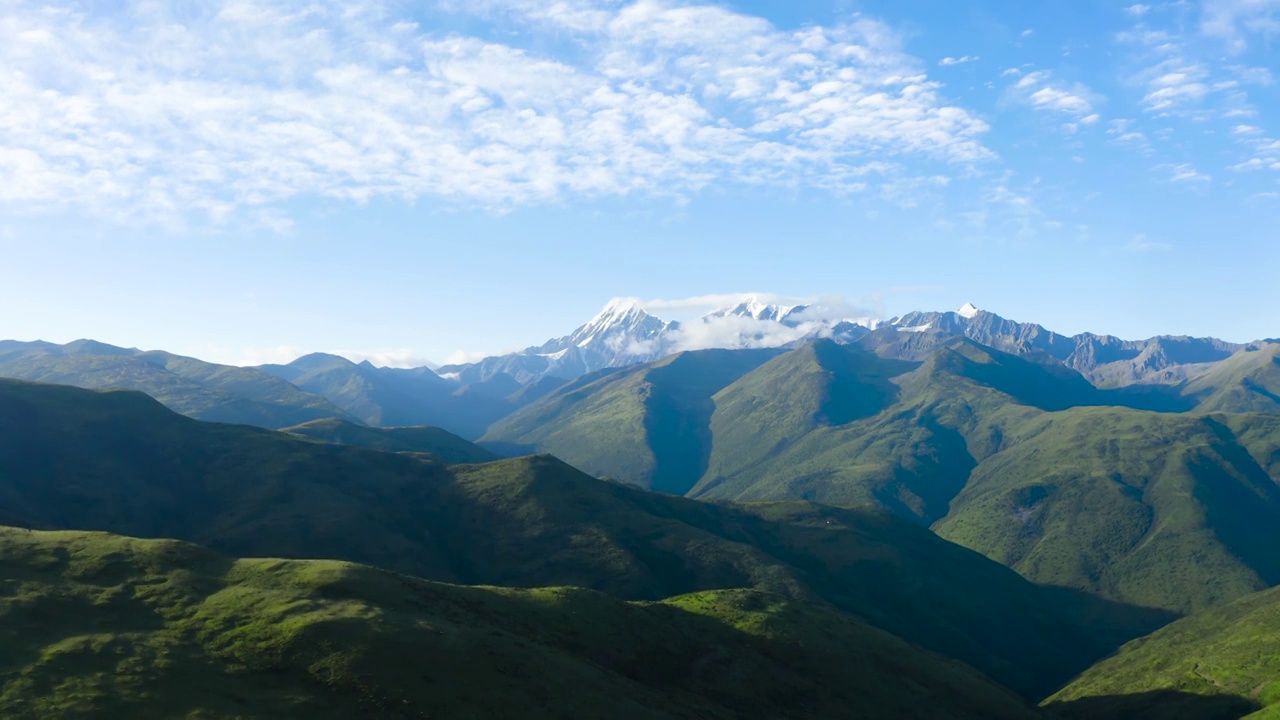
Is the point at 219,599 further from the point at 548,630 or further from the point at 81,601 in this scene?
the point at 548,630

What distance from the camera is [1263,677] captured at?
188 meters

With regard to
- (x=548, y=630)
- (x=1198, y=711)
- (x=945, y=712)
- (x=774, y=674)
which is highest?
(x=548, y=630)

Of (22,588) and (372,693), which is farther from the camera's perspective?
(22,588)

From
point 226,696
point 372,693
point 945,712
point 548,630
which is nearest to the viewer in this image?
point 226,696

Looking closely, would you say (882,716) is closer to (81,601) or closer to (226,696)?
(226,696)

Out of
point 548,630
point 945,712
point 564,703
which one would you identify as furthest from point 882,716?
point 564,703

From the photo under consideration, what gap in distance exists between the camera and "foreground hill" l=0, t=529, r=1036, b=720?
82.6m

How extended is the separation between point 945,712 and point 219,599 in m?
118

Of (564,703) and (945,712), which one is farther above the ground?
(564,703)

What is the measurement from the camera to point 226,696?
81.9 m

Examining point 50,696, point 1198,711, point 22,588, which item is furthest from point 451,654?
point 1198,711

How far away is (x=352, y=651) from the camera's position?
307 ft

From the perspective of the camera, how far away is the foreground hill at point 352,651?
82.6 m

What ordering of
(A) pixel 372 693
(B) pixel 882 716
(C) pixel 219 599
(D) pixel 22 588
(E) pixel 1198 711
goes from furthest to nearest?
(E) pixel 1198 711, (B) pixel 882 716, (C) pixel 219 599, (D) pixel 22 588, (A) pixel 372 693
